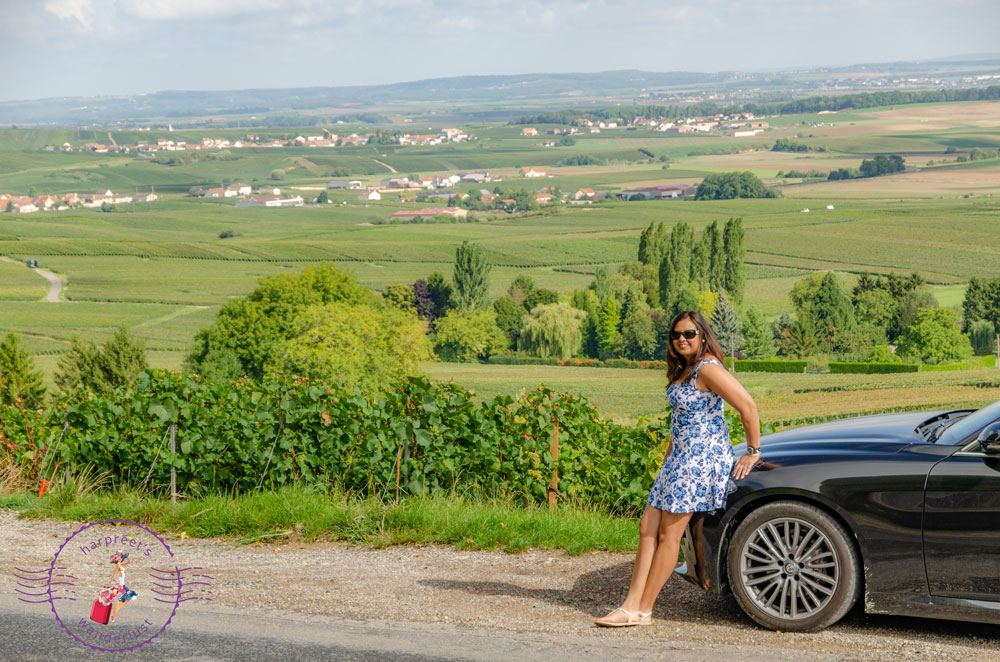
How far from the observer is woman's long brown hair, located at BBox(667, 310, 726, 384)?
598cm

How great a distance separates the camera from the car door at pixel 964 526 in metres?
5.42

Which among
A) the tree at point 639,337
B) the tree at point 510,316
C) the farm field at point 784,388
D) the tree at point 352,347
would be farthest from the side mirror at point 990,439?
the tree at point 510,316

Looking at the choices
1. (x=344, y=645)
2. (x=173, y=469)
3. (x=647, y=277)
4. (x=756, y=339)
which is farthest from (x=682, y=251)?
(x=344, y=645)

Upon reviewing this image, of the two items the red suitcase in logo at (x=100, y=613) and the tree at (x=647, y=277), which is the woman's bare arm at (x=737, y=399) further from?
the tree at (x=647, y=277)

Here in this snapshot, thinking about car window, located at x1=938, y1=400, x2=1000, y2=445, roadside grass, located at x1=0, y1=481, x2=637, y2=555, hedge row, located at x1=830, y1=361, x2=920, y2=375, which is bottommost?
hedge row, located at x1=830, y1=361, x2=920, y2=375

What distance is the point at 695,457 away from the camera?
19.3 ft

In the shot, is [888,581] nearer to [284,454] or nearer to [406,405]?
[406,405]

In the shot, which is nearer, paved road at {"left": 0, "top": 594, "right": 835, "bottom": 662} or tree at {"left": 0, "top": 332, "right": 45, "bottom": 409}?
paved road at {"left": 0, "top": 594, "right": 835, "bottom": 662}

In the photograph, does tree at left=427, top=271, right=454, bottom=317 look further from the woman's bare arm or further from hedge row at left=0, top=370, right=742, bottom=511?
the woman's bare arm

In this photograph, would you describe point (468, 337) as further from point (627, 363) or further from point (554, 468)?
point (554, 468)

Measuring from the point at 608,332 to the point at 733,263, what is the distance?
63.4 feet

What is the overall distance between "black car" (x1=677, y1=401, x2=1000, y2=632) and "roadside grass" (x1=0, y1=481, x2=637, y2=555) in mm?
1643

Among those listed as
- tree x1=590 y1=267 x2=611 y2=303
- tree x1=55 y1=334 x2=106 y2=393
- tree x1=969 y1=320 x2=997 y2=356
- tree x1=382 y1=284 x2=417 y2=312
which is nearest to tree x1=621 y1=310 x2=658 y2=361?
tree x1=590 y1=267 x2=611 y2=303

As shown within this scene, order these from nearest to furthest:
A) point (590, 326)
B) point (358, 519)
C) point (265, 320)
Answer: point (358, 519), point (265, 320), point (590, 326)
